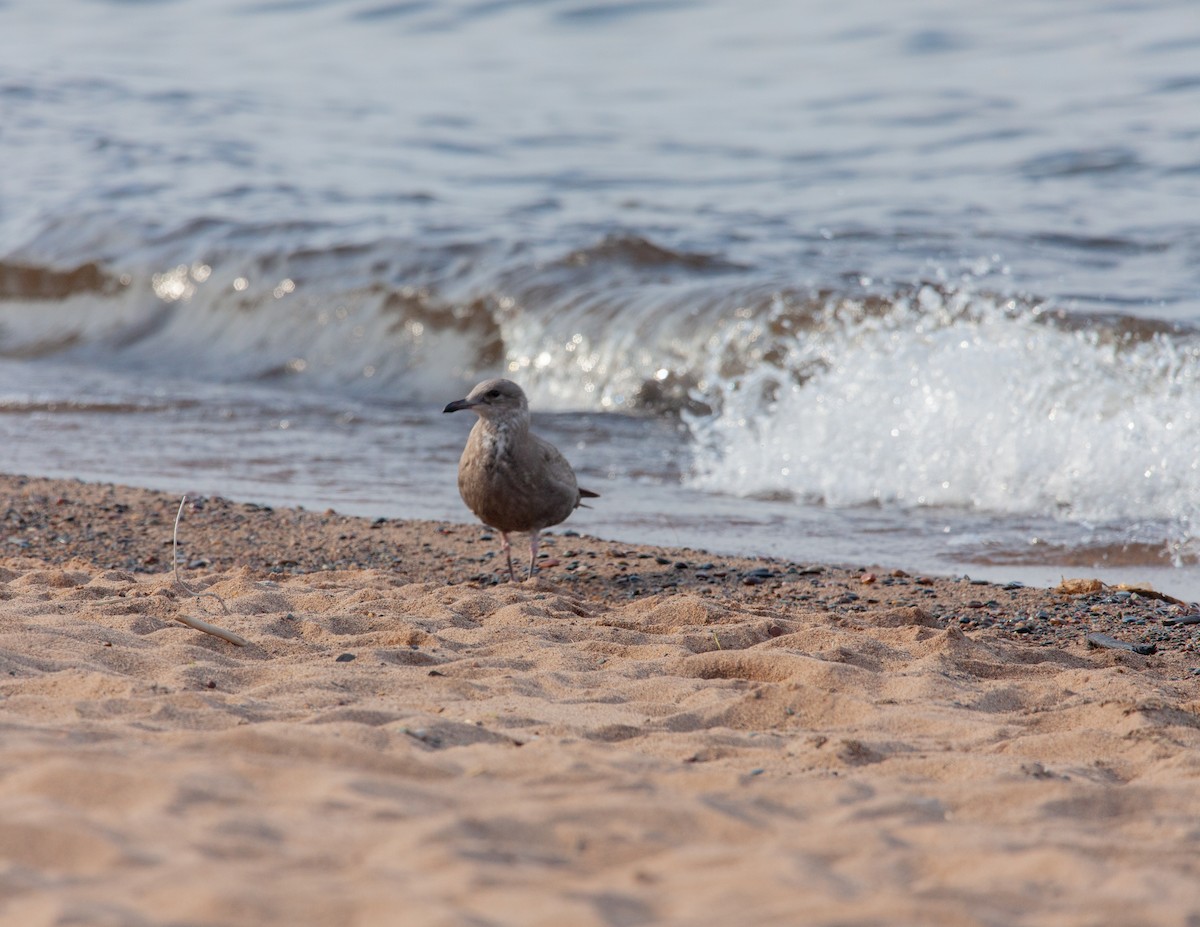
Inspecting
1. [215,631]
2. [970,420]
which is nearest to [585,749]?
[215,631]

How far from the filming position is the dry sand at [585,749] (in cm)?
272

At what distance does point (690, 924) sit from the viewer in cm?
259

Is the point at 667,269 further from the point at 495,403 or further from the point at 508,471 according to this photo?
the point at 508,471

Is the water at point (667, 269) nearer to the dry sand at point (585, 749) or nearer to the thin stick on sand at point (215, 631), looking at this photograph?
the dry sand at point (585, 749)

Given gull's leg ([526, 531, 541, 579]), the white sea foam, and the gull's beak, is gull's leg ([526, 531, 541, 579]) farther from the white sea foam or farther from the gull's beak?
the white sea foam

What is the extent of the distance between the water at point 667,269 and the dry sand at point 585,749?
5.66ft

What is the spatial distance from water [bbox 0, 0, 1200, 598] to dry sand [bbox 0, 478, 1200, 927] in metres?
1.72

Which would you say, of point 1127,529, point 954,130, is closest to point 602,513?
point 1127,529

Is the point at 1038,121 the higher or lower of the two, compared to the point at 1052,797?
higher

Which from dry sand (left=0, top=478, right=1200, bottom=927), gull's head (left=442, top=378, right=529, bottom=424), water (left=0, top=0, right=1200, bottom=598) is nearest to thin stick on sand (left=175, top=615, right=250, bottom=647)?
dry sand (left=0, top=478, right=1200, bottom=927)

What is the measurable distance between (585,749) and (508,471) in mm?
2746

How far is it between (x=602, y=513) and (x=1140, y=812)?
4.79m

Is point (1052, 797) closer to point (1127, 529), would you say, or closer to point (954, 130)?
point (1127, 529)

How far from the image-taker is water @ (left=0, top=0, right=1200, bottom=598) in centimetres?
839
